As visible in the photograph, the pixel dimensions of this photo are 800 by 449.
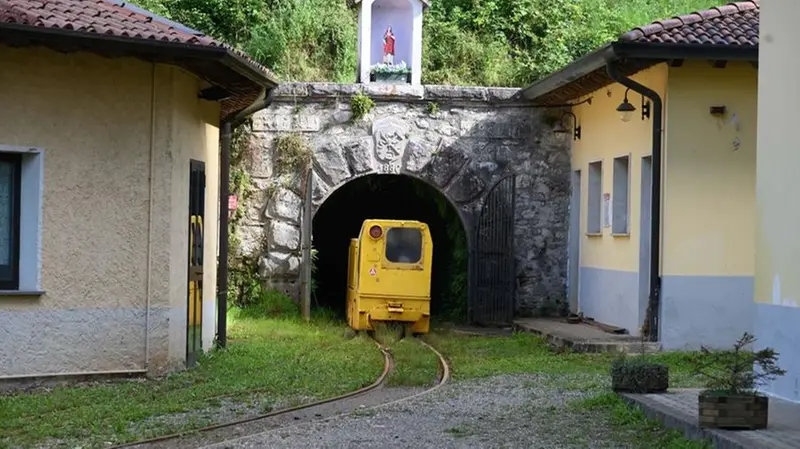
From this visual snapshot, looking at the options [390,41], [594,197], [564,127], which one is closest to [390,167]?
[390,41]

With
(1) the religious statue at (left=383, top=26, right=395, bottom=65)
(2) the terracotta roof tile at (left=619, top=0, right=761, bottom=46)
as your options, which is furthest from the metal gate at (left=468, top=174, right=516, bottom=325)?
(2) the terracotta roof tile at (left=619, top=0, right=761, bottom=46)

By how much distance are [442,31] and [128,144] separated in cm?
1589

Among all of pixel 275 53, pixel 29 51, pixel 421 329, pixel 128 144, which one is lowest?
pixel 421 329

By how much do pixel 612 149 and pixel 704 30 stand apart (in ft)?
11.5

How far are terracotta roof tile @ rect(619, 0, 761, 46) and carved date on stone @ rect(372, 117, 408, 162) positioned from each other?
6310 millimetres

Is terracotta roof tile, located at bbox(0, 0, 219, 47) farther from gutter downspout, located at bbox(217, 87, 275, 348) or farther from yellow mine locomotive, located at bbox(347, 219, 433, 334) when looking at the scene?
yellow mine locomotive, located at bbox(347, 219, 433, 334)

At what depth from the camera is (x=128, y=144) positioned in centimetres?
1299

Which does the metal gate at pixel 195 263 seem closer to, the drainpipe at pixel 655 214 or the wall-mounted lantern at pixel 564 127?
→ the drainpipe at pixel 655 214

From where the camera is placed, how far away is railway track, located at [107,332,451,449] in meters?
9.55

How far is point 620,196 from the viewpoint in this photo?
770 inches

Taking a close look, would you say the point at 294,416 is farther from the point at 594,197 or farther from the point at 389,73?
the point at 389,73

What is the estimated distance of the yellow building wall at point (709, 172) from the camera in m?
17.0

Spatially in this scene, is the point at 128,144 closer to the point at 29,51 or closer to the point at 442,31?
the point at 29,51

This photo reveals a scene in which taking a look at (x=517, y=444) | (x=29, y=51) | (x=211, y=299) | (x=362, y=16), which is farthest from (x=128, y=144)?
(x=362, y=16)
